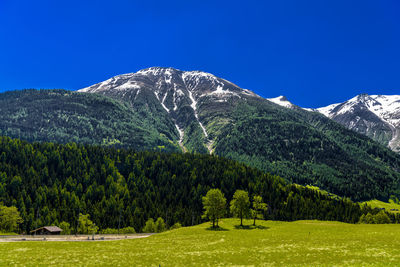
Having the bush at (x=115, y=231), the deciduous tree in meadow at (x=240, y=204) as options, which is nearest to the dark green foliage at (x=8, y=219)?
the bush at (x=115, y=231)

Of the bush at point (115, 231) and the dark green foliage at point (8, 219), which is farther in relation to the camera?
the bush at point (115, 231)

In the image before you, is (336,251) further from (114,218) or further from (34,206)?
(34,206)

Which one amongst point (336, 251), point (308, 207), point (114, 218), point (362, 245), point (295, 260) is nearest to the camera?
point (295, 260)

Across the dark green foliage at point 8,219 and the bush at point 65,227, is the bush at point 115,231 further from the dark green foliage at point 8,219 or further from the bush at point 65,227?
the dark green foliage at point 8,219

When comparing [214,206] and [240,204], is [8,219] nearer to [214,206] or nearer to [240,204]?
[214,206]

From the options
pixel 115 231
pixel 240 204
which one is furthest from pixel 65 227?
pixel 240 204

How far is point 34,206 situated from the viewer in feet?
580

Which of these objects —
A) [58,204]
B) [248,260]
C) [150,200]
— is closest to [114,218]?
[150,200]

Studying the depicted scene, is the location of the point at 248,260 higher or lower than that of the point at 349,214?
Answer: higher

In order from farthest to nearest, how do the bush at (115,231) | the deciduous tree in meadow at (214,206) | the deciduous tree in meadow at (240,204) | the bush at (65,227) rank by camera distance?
1. the bush at (115,231)
2. the bush at (65,227)
3. the deciduous tree in meadow at (240,204)
4. the deciduous tree in meadow at (214,206)

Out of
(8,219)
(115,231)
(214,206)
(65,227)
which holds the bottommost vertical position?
(115,231)

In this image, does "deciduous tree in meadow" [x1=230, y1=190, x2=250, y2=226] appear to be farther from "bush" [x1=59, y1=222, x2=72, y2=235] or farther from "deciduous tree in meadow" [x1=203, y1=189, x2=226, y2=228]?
"bush" [x1=59, y1=222, x2=72, y2=235]

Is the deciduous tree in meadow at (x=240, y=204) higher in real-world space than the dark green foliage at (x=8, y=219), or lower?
higher

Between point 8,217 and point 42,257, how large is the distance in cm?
13272
